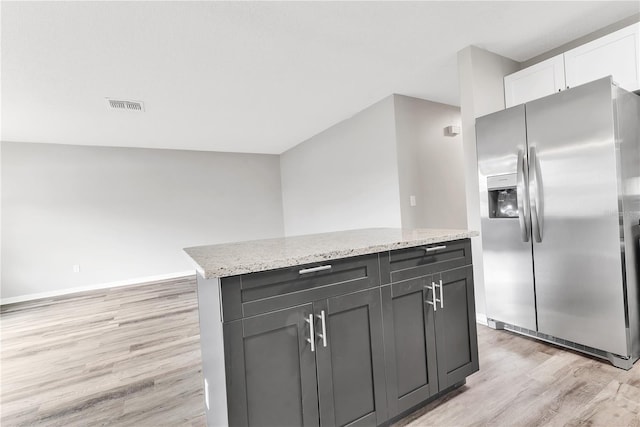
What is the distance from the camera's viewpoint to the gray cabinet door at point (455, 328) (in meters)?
1.71

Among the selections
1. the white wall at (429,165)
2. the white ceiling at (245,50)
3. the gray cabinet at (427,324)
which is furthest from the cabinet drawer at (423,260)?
the white wall at (429,165)

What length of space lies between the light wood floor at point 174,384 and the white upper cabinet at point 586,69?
2.08 metres

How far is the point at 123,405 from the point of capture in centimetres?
191

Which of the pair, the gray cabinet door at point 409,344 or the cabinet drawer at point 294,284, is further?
the gray cabinet door at point 409,344

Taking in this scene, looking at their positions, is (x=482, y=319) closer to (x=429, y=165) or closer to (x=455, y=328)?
(x=455, y=328)

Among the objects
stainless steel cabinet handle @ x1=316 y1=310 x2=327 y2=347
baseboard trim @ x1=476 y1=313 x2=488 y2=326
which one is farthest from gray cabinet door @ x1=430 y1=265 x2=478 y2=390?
baseboard trim @ x1=476 y1=313 x2=488 y2=326

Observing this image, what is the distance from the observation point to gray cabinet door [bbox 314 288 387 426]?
1333mm

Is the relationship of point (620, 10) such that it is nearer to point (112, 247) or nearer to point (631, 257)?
point (631, 257)

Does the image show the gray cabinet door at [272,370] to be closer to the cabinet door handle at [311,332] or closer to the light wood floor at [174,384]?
the cabinet door handle at [311,332]

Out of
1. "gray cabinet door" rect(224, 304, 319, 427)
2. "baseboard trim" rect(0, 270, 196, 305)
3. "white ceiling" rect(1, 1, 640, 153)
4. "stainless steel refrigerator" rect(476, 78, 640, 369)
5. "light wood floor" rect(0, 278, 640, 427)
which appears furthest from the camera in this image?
"baseboard trim" rect(0, 270, 196, 305)

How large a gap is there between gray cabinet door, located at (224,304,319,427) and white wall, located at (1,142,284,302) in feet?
18.1

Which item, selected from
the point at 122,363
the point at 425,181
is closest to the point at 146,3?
the point at 122,363

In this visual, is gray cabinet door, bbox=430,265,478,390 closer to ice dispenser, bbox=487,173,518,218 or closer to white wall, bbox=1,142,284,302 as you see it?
ice dispenser, bbox=487,173,518,218

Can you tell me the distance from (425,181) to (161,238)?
489 centimetres
